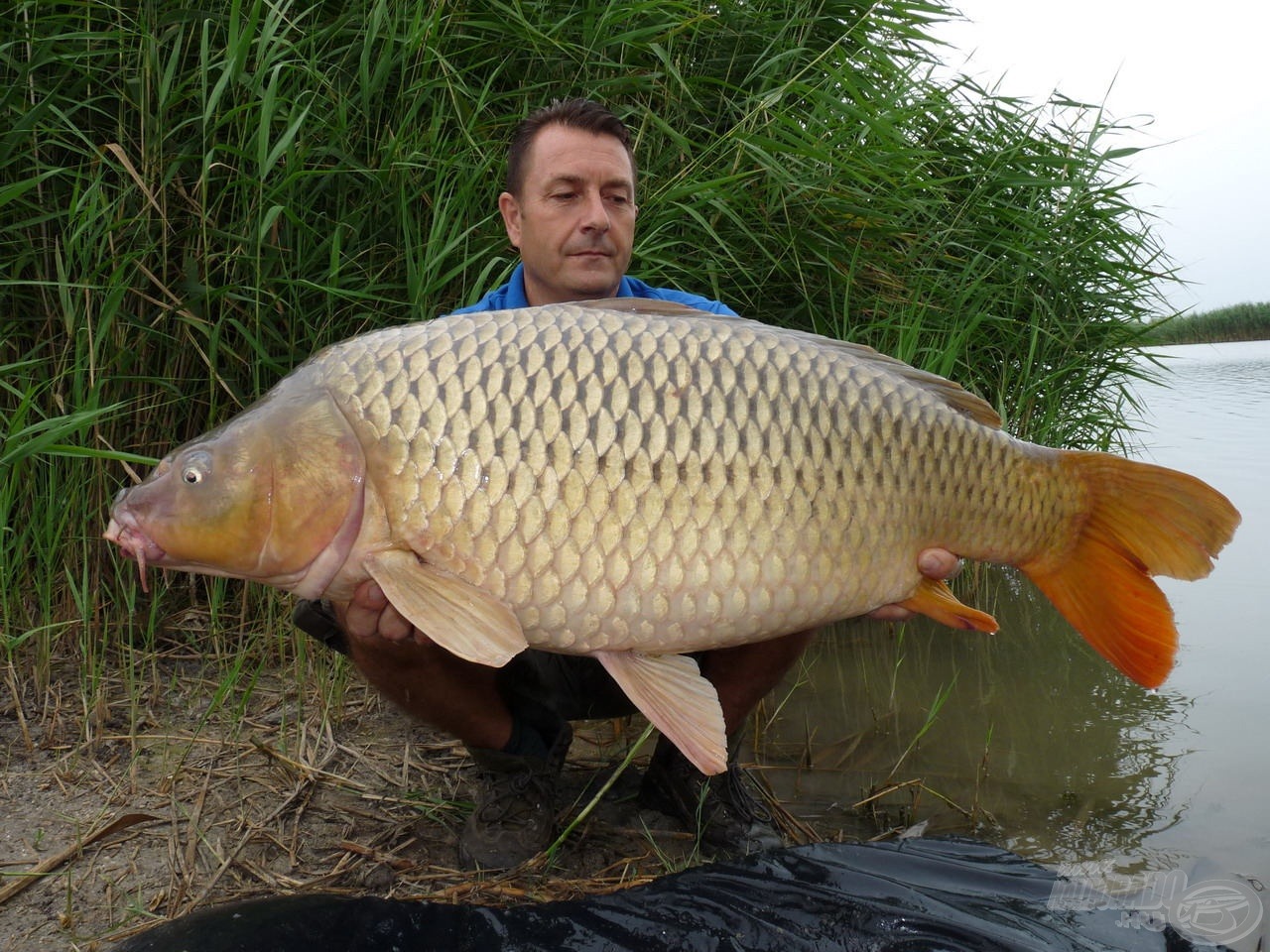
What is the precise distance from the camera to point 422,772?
201 centimetres

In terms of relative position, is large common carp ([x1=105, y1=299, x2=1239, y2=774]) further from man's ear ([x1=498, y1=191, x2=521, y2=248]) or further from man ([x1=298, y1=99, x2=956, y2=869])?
man's ear ([x1=498, y1=191, x2=521, y2=248])

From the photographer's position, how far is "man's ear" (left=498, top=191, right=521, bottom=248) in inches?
91.5

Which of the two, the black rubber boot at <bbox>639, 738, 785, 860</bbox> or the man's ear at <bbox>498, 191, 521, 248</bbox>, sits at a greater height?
the man's ear at <bbox>498, 191, 521, 248</bbox>

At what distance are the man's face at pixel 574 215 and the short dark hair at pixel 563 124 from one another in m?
0.02

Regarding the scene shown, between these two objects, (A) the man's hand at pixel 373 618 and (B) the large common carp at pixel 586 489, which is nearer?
(B) the large common carp at pixel 586 489

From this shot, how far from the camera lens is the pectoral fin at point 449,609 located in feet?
4.23

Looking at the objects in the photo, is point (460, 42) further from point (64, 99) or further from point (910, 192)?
point (910, 192)

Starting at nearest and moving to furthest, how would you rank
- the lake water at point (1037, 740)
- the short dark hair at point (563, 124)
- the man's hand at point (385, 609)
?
the man's hand at point (385, 609), the lake water at point (1037, 740), the short dark hair at point (563, 124)

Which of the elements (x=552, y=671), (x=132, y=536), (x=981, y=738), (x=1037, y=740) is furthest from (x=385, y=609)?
(x=1037, y=740)

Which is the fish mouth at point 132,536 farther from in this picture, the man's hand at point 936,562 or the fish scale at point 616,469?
the man's hand at point 936,562

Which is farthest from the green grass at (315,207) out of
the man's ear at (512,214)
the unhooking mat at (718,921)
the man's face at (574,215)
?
the unhooking mat at (718,921)

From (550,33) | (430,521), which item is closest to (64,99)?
(550,33)

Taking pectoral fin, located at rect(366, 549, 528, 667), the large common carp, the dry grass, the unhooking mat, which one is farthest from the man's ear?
the unhooking mat

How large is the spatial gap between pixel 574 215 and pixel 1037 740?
1.63 meters
